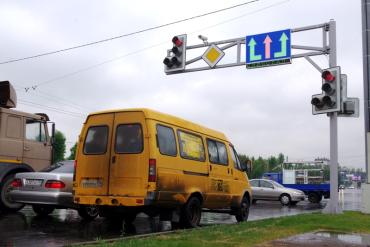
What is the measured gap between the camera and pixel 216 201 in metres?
12.7

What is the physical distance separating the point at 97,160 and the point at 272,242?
160 inches

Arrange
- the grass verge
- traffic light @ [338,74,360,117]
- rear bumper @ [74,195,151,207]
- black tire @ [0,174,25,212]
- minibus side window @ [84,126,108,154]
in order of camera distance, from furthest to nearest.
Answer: traffic light @ [338,74,360,117], black tire @ [0,174,25,212], minibus side window @ [84,126,108,154], rear bumper @ [74,195,151,207], the grass verge

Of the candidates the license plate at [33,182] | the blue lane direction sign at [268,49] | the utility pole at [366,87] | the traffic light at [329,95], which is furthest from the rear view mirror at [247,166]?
the license plate at [33,182]

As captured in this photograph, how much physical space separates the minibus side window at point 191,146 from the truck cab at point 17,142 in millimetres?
5264

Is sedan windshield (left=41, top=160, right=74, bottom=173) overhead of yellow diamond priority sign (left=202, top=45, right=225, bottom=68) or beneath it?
beneath

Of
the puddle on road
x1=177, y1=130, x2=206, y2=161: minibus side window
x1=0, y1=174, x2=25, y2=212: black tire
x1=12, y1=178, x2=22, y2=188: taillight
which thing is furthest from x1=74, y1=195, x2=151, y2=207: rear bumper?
x1=0, y1=174, x2=25, y2=212: black tire

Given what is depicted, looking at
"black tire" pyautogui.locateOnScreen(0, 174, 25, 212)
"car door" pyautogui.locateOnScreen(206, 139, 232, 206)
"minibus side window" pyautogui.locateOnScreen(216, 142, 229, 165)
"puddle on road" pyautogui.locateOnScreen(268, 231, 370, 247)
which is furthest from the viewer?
"black tire" pyautogui.locateOnScreen(0, 174, 25, 212)

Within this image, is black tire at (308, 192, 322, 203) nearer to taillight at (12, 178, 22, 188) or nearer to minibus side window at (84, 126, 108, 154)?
taillight at (12, 178, 22, 188)

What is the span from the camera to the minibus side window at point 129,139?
10414 millimetres

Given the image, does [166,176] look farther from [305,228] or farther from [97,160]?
[305,228]

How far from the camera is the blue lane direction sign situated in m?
16.7

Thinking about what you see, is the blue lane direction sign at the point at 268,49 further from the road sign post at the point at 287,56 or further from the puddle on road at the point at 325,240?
the puddle on road at the point at 325,240

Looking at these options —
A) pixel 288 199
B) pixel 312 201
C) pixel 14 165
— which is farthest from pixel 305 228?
pixel 312 201

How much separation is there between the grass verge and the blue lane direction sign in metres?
5.65
